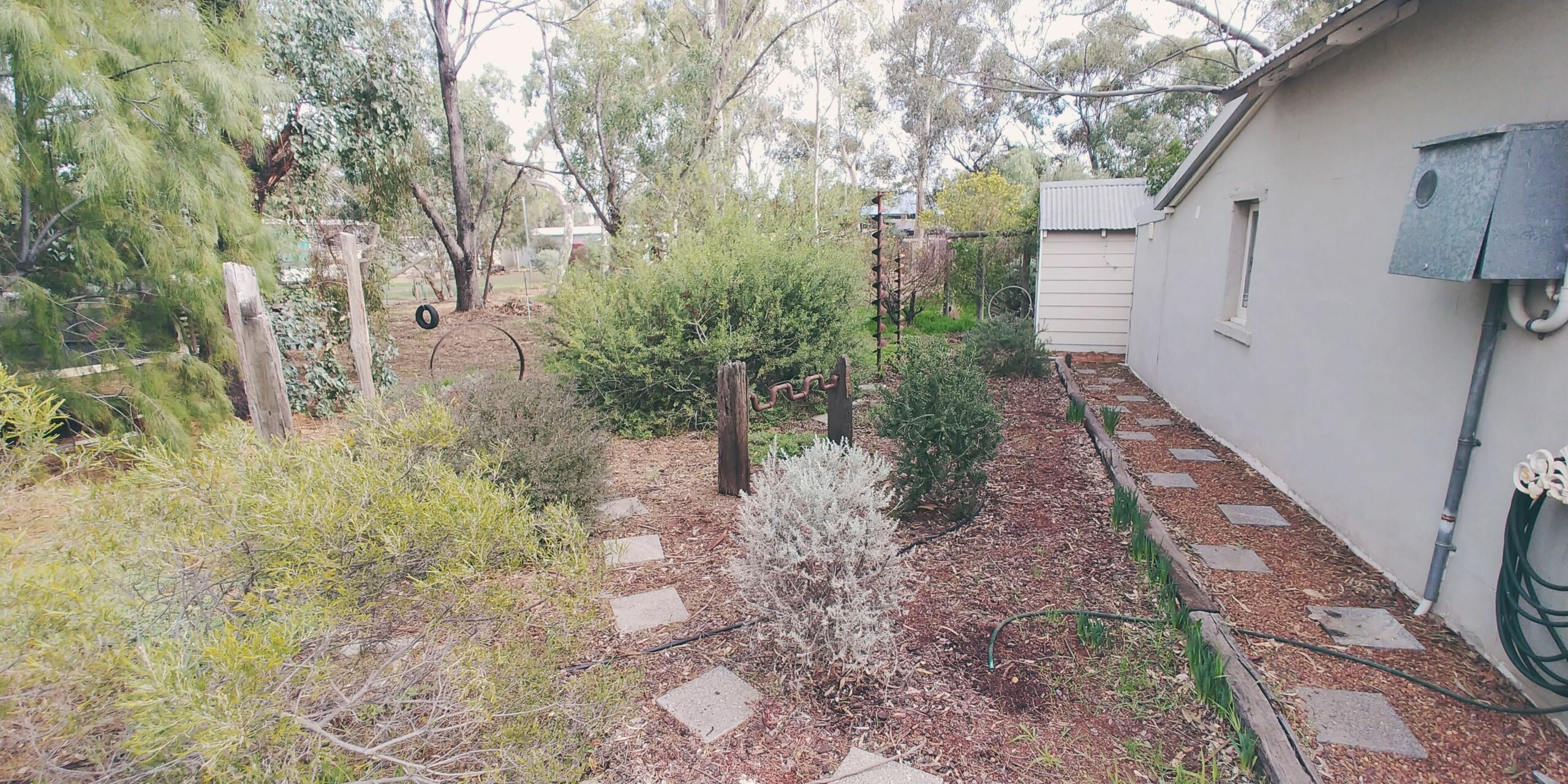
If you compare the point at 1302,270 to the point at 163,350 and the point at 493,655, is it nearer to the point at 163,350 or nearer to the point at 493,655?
the point at 493,655

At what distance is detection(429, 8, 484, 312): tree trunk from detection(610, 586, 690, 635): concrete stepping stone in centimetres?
1123

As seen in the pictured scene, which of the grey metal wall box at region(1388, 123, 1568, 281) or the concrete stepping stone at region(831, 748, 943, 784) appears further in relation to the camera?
the grey metal wall box at region(1388, 123, 1568, 281)

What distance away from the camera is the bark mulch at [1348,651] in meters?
2.03

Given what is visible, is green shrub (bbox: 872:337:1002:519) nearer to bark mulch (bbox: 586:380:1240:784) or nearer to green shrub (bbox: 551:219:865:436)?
bark mulch (bbox: 586:380:1240:784)

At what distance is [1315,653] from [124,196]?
6.04m

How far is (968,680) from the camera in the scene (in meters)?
2.34

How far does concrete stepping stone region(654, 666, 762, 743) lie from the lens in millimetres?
2131

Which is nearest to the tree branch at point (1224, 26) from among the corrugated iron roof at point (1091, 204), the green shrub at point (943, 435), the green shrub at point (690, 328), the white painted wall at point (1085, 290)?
the corrugated iron roof at point (1091, 204)

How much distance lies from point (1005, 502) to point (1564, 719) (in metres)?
2.18

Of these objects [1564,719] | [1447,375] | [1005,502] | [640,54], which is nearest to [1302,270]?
[1447,375]

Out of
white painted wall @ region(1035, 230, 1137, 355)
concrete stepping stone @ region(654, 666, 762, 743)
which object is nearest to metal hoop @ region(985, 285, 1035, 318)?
white painted wall @ region(1035, 230, 1137, 355)

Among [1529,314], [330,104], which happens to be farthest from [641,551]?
[330,104]

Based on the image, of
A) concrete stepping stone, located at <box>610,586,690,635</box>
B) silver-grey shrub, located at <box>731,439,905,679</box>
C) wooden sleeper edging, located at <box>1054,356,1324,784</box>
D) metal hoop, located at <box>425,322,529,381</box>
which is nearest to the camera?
wooden sleeper edging, located at <box>1054,356,1324,784</box>

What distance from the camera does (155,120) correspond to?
3625mm
